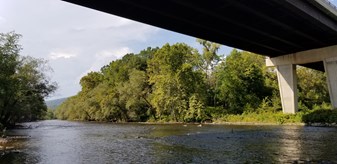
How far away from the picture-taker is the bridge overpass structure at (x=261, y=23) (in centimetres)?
2669

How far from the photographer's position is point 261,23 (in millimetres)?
33562

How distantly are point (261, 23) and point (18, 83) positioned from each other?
107 ft

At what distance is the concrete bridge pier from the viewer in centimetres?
4606

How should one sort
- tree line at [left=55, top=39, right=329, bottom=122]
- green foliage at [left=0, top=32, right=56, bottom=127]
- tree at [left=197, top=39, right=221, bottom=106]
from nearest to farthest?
green foliage at [left=0, top=32, right=56, bottom=127], tree line at [left=55, top=39, right=329, bottom=122], tree at [left=197, top=39, right=221, bottom=106]

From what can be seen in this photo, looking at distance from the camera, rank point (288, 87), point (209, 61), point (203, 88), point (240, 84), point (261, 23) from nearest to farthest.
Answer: point (261, 23) < point (288, 87) < point (240, 84) < point (203, 88) < point (209, 61)

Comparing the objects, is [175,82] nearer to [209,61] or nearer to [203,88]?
[203,88]

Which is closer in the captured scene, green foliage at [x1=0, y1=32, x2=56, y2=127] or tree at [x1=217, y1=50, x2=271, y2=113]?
green foliage at [x1=0, y1=32, x2=56, y2=127]

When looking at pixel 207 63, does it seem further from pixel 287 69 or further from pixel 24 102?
pixel 24 102

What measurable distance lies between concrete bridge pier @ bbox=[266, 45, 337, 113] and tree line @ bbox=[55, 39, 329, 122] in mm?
8701

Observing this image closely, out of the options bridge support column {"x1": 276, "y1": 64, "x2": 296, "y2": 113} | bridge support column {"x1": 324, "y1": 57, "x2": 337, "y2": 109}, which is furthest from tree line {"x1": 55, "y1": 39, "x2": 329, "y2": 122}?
bridge support column {"x1": 324, "y1": 57, "x2": 337, "y2": 109}

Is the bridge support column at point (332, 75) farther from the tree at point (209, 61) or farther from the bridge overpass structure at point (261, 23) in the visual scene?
the tree at point (209, 61)

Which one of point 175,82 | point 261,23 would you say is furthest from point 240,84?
point 261,23

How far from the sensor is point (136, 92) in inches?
2965

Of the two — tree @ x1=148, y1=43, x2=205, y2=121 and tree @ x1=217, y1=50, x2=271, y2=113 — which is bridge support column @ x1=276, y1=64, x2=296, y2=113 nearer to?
tree @ x1=217, y1=50, x2=271, y2=113
